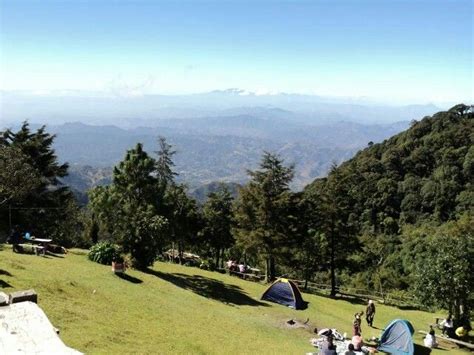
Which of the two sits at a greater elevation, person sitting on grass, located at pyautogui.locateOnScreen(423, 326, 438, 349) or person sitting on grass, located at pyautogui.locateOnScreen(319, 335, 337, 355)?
person sitting on grass, located at pyautogui.locateOnScreen(319, 335, 337, 355)

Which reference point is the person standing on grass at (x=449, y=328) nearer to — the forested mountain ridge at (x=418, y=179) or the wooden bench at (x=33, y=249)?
the wooden bench at (x=33, y=249)

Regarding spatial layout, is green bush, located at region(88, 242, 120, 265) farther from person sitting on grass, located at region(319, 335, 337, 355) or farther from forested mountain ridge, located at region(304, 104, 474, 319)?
forested mountain ridge, located at region(304, 104, 474, 319)

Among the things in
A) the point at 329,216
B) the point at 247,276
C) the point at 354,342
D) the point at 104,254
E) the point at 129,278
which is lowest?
the point at 247,276

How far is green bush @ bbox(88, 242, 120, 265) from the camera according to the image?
27.6 metres

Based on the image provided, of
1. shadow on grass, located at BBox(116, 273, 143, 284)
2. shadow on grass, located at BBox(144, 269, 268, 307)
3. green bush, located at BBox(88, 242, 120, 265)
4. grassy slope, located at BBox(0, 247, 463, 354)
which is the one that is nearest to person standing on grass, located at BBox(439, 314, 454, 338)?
grassy slope, located at BBox(0, 247, 463, 354)

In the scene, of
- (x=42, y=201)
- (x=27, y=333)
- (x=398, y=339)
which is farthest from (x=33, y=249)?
(x=27, y=333)

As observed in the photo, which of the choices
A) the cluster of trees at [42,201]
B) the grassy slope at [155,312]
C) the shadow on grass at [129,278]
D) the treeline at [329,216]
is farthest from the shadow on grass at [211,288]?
the cluster of trees at [42,201]

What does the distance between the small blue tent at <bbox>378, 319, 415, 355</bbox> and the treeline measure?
4.67 metres

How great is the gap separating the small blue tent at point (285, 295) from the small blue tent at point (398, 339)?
7.43 metres

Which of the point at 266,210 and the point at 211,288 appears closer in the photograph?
the point at 211,288

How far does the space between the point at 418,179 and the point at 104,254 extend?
63.0 m

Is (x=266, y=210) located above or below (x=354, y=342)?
above

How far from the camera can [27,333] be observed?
18.5 feet

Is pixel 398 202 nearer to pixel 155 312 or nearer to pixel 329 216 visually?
pixel 329 216
